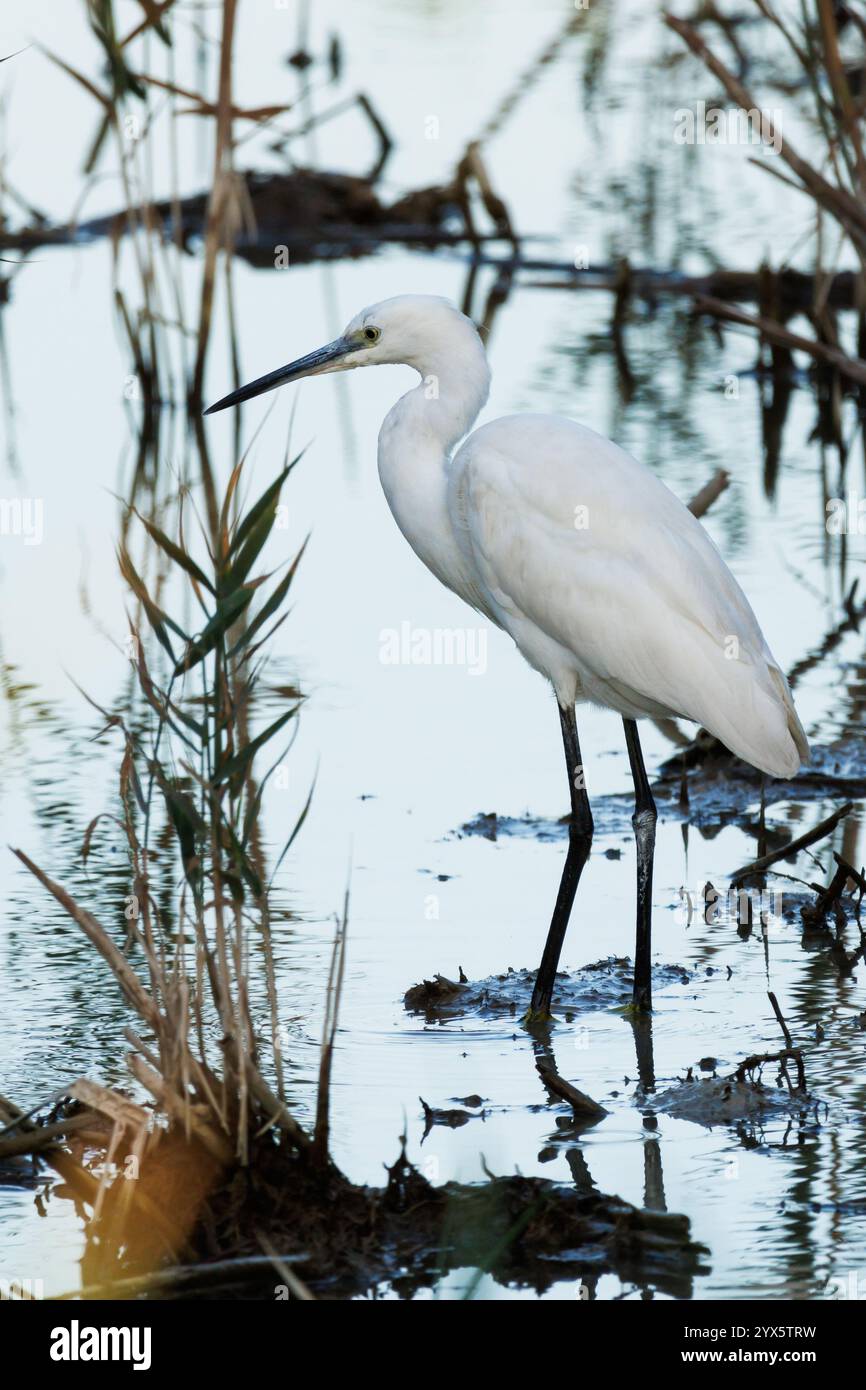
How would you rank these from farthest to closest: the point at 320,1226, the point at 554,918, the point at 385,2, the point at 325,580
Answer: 1. the point at 385,2
2. the point at 325,580
3. the point at 554,918
4. the point at 320,1226

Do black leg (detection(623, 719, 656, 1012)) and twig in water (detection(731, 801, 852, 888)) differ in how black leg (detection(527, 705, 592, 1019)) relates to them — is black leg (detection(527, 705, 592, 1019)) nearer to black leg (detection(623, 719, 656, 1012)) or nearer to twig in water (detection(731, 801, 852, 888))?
black leg (detection(623, 719, 656, 1012))

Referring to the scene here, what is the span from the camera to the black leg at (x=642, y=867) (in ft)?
17.3

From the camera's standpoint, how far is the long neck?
574 cm

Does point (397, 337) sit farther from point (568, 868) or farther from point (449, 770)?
point (449, 770)

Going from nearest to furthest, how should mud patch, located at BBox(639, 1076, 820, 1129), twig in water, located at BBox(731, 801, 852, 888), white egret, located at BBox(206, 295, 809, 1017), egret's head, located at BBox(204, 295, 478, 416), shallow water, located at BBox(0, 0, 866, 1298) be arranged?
shallow water, located at BBox(0, 0, 866, 1298)
mud patch, located at BBox(639, 1076, 820, 1129)
white egret, located at BBox(206, 295, 809, 1017)
twig in water, located at BBox(731, 801, 852, 888)
egret's head, located at BBox(204, 295, 478, 416)

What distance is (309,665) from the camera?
8.34 m

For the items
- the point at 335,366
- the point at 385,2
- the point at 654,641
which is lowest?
the point at 654,641

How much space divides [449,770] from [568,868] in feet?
5.73

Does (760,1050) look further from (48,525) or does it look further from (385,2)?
(385,2)

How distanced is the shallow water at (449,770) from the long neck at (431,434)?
3.27 feet

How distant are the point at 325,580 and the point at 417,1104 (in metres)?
5.00

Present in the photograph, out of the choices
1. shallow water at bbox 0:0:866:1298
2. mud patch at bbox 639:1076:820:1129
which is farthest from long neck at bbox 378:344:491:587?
mud patch at bbox 639:1076:820:1129

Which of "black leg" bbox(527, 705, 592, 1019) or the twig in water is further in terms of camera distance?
the twig in water

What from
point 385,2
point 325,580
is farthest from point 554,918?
point 385,2
